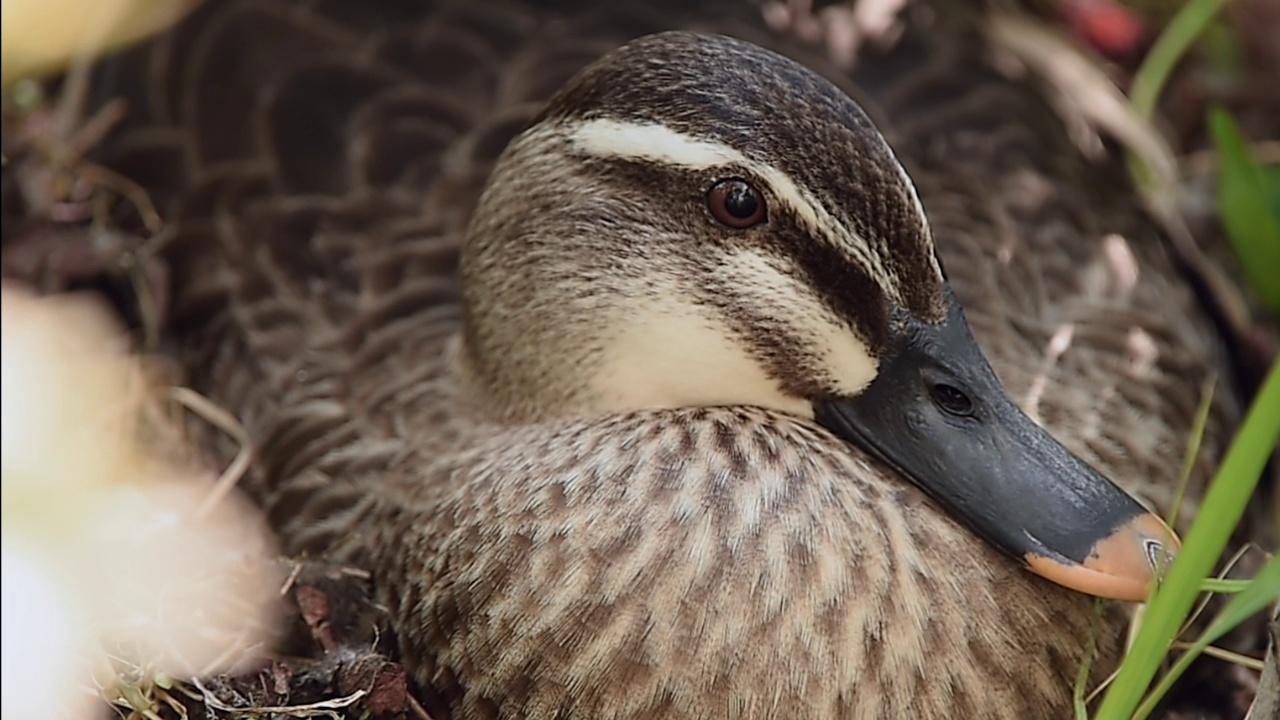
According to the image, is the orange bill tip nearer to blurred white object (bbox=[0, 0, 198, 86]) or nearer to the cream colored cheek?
the cream colored cheek

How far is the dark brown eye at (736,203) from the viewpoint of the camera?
223cm

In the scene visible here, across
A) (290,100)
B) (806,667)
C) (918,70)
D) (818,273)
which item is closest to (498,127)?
(290,100)

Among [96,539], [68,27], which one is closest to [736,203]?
[96,539]

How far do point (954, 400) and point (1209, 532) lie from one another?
43 cm

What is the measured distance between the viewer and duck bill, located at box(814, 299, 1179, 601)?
2195 mm

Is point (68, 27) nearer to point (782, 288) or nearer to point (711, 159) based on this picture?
point (711, 159)

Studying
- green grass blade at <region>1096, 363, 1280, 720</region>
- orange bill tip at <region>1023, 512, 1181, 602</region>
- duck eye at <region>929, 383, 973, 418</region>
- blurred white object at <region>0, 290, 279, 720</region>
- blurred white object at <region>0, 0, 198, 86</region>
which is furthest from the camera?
blurred white object at <region>0, 0, 198, 86</region>

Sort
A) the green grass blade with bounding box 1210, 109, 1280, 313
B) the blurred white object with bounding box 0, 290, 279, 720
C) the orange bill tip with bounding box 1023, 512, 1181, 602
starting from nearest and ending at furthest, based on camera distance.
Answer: the orange bill tip with bounding box 1023, 512, 1181, 602, the blurred white object with bounding box 0, 290, 279, 720, the green grass blade with bounding box 1210, 109, 1280, 313

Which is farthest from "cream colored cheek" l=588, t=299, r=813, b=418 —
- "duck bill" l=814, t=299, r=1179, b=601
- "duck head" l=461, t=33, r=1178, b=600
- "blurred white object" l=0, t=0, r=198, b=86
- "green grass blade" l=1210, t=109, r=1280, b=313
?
"blurred white object" l=0, t=0, r=198, b=86

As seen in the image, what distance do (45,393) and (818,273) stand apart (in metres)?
1.65

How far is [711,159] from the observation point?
2244mm

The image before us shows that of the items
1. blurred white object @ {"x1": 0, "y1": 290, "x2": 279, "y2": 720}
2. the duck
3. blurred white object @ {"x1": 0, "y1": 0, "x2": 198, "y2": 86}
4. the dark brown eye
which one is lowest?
blurred white object @ {"x1": 0, "y1": 290, "x2": 279, "y2": 720}

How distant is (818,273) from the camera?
2230 millimetres

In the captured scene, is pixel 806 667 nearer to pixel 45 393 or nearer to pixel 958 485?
pixel 958 485
